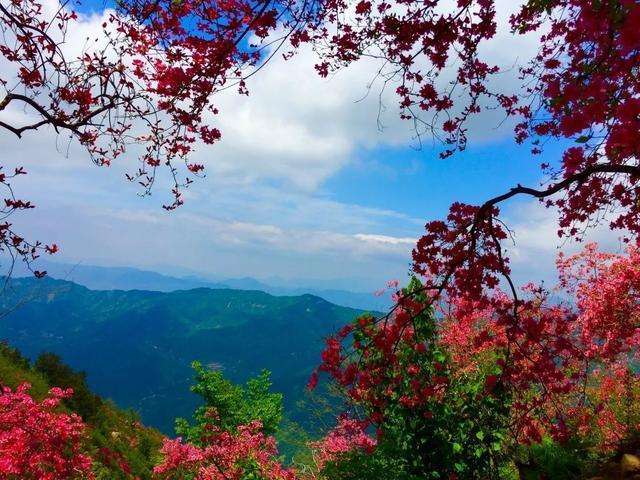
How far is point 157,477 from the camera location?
1939 centimetres

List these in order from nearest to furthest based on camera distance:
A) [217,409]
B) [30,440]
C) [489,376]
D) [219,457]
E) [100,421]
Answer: [489,376], [30,440], [219,457], [217,409], [100,421]

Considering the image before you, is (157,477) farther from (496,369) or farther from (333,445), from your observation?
(496,369)

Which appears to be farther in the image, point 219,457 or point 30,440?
point 219,457

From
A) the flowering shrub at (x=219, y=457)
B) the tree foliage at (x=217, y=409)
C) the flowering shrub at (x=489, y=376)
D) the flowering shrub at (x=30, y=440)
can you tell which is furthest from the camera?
the tree foliage at (x=217, y=409)

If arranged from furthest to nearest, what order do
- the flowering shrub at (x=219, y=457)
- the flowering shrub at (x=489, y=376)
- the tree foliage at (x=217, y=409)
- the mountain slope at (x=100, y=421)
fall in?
1. the mountain slope at (x=100, y=421)
2. the tree foliage at (x=217, y=409)
3. the flowering shrub at (x=219, y=457)
4. the flowering shrub at (x=489, y=376)

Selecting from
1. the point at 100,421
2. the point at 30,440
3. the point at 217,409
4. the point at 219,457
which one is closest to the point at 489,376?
the point at 30,440

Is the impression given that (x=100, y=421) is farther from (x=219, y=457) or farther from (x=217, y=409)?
(x=219, y=457)

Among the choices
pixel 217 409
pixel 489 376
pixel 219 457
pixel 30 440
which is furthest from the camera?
pixel 217 409

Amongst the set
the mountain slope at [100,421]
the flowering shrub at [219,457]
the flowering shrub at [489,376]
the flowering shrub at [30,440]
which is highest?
the flowering shrub at [489,376]

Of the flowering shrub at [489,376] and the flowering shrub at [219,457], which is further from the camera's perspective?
the flowering shrub at [219,457]

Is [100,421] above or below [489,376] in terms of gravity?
below

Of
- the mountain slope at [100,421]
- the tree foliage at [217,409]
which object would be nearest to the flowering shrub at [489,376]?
the tree foliage at [217,409]

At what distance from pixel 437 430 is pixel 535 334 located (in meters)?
3.94

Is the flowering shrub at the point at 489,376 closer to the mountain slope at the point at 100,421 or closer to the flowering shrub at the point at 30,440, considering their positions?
the flowering shrub at the point at 30,440
